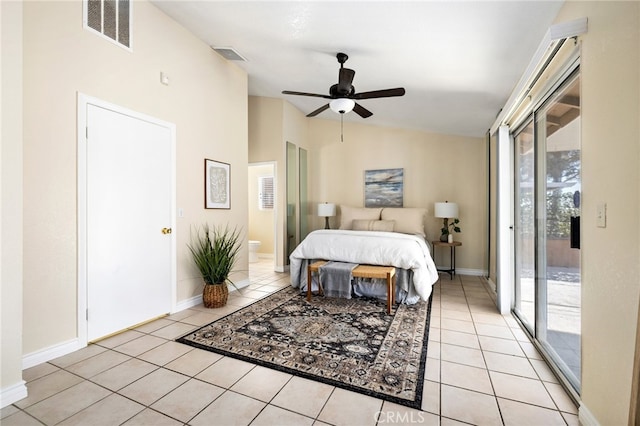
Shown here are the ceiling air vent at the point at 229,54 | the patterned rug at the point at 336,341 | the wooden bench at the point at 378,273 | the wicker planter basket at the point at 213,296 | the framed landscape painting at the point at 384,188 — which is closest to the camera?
the patterned rug at the point at 336,341

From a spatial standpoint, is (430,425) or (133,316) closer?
(430,425)

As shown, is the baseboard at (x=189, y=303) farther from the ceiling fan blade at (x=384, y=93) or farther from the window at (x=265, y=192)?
the window at (x=265, y=192)

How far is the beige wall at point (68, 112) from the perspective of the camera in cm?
209

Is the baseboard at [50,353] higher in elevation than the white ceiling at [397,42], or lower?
lower

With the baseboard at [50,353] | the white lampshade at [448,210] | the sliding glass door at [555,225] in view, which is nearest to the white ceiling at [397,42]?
the sliding glass door at [555,225]

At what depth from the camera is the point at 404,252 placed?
3.46 m

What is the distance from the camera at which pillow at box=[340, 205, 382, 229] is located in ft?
17.7

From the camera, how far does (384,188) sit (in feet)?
18.9

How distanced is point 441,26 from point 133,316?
3704 mm

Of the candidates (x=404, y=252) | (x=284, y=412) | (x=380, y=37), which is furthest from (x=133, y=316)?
(x=380, y=37)

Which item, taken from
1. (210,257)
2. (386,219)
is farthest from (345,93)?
(386,219)

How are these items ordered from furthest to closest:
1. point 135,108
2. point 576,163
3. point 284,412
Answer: point 135,108 < point 576,163 < point 284,412

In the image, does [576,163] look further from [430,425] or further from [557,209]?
[430,425]

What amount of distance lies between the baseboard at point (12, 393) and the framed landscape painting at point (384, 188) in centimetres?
510
